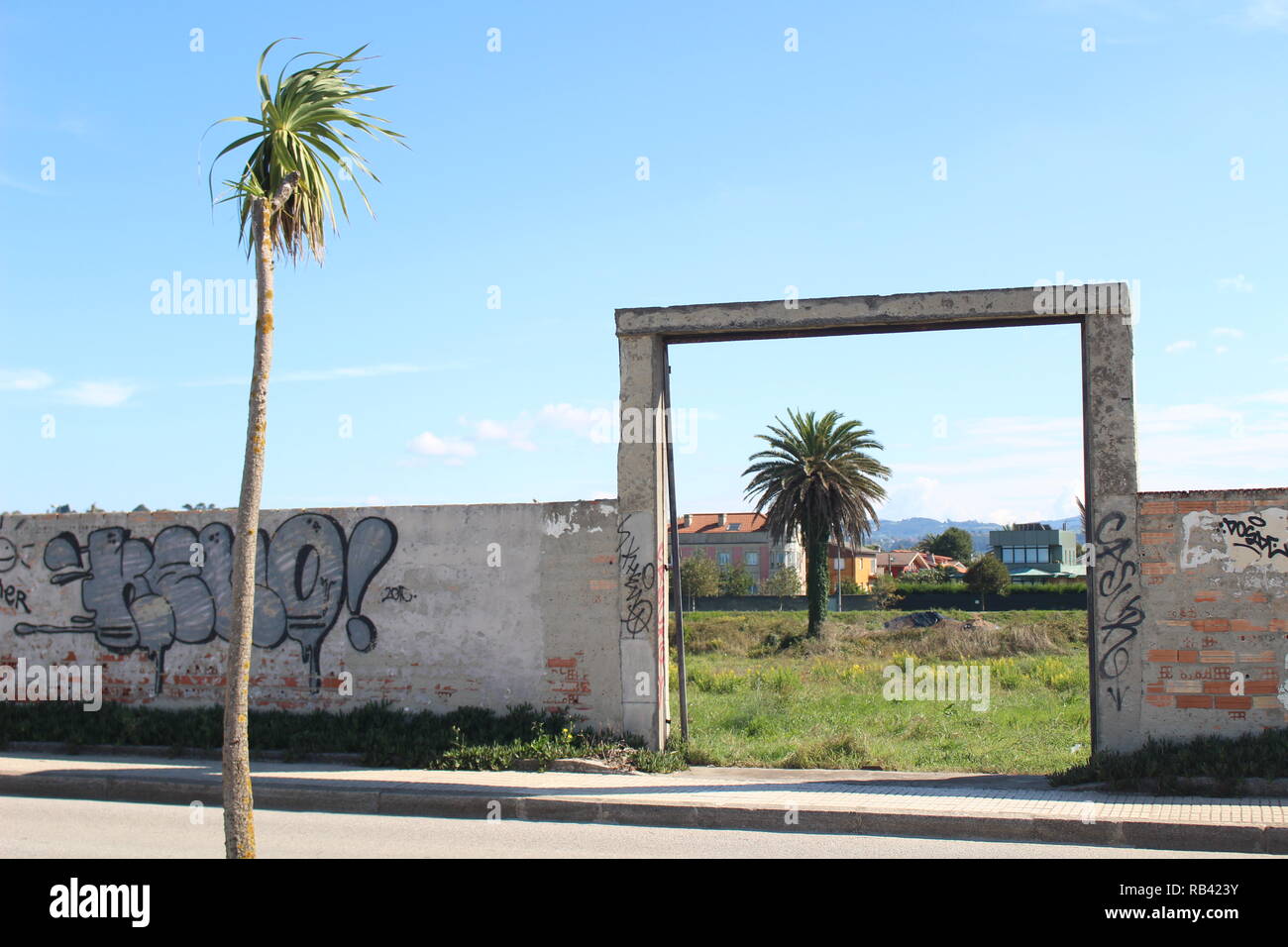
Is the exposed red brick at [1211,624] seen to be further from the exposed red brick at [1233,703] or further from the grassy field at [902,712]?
A: the grassy field at [902,712]

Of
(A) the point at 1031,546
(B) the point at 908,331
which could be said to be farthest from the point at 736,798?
(A) the point at 1031,546

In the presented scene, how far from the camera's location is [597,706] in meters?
10.9

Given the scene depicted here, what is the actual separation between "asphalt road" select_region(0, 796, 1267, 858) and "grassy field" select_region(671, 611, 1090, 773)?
Result: 8.98 ft

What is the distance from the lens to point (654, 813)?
877 cm

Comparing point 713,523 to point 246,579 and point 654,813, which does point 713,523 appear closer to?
point 654,813

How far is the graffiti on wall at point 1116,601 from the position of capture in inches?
381

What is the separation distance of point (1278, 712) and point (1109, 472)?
8.04 feet

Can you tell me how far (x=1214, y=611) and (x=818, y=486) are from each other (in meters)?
26.3

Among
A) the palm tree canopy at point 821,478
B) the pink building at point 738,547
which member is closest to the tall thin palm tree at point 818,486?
the palm tree canopy at point 821,478

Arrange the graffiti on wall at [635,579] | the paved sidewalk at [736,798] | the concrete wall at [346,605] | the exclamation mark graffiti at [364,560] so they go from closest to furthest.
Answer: the paved sidewalk at [736,798]
the graffiti on wall at [635,579]
the concrete wall at [346,605]
the exclamation mark graffiti at [364,560]

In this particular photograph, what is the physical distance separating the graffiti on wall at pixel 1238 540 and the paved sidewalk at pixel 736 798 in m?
2.04

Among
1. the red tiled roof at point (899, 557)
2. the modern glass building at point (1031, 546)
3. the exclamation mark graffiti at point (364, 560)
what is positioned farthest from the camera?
the red tiled roof at point (899, 557)
